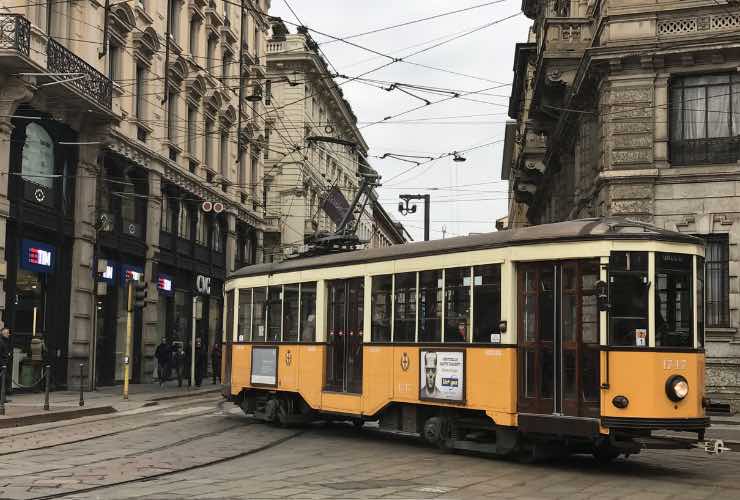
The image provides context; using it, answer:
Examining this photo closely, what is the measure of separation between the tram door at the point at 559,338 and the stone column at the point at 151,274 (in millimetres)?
20464

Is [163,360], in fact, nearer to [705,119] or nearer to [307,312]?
[307,312]

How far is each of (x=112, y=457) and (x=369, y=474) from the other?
3.42 meters

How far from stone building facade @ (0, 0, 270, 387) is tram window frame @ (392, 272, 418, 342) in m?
10.4

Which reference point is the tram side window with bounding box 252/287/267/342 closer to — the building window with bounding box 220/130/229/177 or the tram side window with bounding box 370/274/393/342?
the tram side window with bounding box 370/274/393/342

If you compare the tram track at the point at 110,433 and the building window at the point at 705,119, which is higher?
the building window at the point at 705,119

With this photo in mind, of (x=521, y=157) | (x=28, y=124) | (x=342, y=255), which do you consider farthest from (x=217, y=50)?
(x=342, y=255)

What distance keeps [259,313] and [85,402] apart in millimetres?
5724

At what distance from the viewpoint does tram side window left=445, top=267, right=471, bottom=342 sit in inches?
494

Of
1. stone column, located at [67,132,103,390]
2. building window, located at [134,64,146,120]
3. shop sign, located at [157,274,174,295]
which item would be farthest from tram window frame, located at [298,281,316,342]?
shop sign, located at [157,274,174,295]

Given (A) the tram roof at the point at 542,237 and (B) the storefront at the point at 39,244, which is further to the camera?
(B) the storefront at the point at 39,244

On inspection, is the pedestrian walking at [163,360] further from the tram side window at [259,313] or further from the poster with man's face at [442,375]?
the poster with man's face at [442,375]

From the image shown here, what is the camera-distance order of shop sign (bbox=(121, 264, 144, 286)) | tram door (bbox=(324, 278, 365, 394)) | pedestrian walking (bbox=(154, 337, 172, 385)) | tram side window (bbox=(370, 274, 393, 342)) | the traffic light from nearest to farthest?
tram side window (bbox=(370, 274, 393, 342)) < tram door (bbox=(324, 278, 365, 394)) < the traffic light < shop sign (bbox=(121, 264, 144, 286)) < pedestrian walking (bbox=(154, 337, 172, 385))

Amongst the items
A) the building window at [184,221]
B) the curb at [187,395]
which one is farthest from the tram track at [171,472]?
the building window at [184,221]

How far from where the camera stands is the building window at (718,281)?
20.2 m
